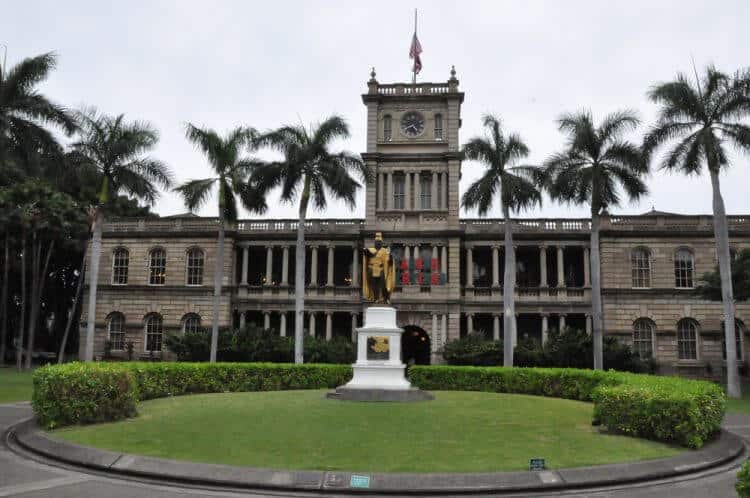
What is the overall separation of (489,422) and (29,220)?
28.0 meters

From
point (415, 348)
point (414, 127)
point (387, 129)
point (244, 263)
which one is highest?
point (414, 127)

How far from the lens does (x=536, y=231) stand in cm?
4303

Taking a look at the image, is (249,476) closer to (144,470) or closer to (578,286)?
(144,470)

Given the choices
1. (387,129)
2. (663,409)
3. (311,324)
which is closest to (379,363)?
(663,409)

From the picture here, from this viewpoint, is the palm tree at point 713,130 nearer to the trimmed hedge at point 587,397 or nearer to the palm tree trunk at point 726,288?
the palm tree trunk at point 726,288

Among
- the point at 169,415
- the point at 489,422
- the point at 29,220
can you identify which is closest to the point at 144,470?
the point at 169,415

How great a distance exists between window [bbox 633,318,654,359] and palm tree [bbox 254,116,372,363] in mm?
19725

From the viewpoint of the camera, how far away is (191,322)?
1767 inches

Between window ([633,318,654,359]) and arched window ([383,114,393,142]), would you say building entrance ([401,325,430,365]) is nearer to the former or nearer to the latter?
arched window ([383,114,393,142])

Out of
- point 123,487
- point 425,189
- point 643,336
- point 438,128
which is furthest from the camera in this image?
point 438,128

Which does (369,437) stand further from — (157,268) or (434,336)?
(157,268)

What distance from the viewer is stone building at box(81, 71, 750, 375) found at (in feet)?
135

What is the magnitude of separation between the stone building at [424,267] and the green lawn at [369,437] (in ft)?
77.1

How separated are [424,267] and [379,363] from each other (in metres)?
21.0
